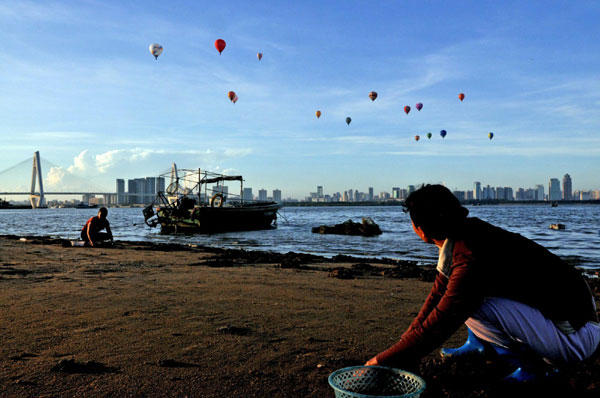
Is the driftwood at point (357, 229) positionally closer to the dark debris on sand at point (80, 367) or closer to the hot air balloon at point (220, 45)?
the hot air balloon at point (220, 45)

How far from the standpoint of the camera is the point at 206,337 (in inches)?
150

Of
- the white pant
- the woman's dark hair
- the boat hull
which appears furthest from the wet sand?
the boat hull

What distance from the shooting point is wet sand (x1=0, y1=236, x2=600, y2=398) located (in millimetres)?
2791

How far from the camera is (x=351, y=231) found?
1047 inches

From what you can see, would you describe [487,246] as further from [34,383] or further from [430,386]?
[34,383]

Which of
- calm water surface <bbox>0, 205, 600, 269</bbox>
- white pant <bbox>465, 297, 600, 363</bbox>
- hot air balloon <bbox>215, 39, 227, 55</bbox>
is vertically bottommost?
calm water surface <bbox>0, 205, 600, 269</bbox>

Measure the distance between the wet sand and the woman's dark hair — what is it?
105cm

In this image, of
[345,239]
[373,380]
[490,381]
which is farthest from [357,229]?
[373,380]

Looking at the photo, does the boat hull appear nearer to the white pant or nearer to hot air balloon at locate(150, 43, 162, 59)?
hot air balloon at locate(150, 43, 162, 59)

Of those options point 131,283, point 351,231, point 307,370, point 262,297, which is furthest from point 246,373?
point 351,231

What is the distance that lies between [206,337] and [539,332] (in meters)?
2.53

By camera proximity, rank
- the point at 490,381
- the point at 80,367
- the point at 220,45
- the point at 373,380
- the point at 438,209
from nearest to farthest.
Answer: the point at 438,209 → the point at 373,380 → the point at 490,381 → the point at 80,367 → the point at 220,45

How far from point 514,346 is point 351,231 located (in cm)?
2417

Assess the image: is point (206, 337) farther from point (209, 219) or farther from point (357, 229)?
point (209, 219)
